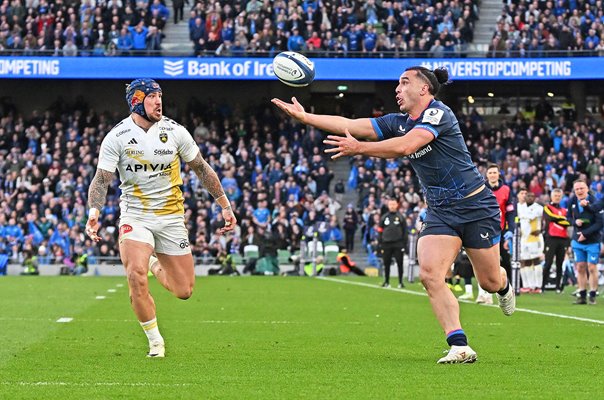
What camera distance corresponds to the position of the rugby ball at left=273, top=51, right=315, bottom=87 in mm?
10599

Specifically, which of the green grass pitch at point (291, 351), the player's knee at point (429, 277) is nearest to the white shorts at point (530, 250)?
the green grass pitch at point (291, 351)

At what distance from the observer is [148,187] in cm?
1091

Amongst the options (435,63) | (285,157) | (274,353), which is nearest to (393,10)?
(435,63)

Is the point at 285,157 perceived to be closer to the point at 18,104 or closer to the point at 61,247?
the point at 61,247

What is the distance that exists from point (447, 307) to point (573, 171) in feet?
95.0

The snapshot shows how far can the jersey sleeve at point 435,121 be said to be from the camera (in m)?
9.93

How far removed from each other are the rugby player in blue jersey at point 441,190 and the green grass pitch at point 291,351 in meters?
0.57

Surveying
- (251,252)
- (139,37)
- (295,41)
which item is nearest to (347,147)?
(251,252)

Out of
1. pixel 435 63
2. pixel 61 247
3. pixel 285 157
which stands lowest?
pixel 61 247

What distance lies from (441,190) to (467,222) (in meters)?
0.34

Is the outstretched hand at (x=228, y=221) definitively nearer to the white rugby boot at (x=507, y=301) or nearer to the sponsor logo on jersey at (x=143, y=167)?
the sponsor logo on jersey at (x=143, y=167)

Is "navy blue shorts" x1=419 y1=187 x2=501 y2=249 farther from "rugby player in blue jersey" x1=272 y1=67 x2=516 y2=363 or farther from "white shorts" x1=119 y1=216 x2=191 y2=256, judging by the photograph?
"white shorts" x1=119 y1=216 x2=191 y2=256

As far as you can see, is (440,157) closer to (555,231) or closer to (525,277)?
(555,231)

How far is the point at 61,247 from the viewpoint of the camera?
117 feet
